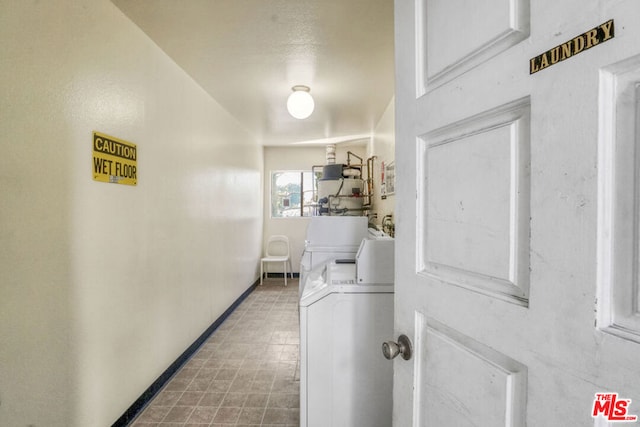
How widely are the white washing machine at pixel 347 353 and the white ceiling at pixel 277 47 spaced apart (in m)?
1.49

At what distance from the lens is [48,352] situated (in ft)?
4.61

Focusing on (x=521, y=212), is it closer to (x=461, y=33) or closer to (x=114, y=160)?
(x=461, y=33)

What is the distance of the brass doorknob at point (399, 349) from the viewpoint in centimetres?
85

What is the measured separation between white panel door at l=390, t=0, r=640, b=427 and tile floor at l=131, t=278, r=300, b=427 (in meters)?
1.59

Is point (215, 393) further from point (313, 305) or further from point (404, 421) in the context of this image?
point (404, 421)

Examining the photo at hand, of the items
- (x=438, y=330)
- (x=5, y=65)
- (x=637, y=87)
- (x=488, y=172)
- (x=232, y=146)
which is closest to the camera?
(x=637, y=87)

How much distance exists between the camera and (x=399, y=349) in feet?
2.87

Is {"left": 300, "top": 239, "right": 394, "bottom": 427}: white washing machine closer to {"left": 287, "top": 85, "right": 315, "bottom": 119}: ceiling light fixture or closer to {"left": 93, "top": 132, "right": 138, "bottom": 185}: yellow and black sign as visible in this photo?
{"left": 93, "top": 132, "right": 138, "bottom": 185}: yellow and black sign

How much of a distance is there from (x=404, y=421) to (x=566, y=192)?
74cm

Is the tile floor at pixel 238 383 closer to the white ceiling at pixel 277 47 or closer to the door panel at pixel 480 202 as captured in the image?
the door panel at pixel 480 202

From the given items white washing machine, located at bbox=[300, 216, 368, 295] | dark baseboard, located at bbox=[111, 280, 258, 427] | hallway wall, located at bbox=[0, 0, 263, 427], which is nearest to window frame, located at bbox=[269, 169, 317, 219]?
dark baseboard, located at bbox=[111, 280, 258, 427]

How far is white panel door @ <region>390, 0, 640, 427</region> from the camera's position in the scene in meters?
0.41

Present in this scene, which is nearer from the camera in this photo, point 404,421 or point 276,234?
point 404,421

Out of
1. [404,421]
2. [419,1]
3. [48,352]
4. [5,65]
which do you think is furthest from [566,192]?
[48,352]
